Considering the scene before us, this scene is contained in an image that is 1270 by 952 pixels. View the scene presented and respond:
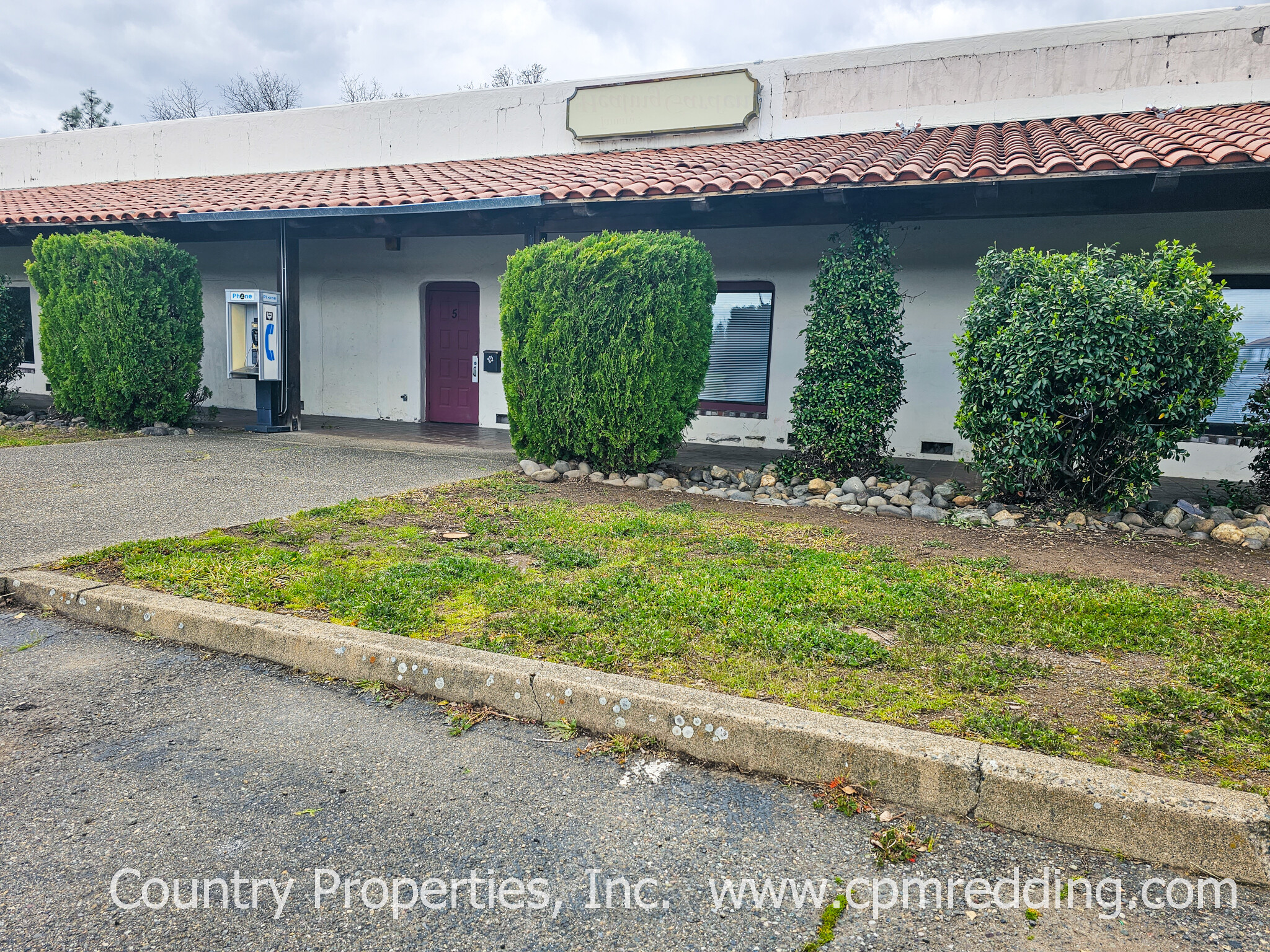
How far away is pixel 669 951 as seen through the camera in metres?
1.85

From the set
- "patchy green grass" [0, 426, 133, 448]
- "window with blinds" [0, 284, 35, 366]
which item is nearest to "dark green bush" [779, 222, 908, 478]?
"patchy green grass" [0, 426, 133, 448]

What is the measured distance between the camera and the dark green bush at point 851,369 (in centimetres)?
785

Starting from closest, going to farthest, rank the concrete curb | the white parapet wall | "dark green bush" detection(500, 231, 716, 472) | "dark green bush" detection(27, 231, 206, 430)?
1. the concrete curb
2. "dark green bush" detection(500, 231, 716, 472)
3. the white parapet wall
4. "dark green bush" detection(27, 231, 206, 430)

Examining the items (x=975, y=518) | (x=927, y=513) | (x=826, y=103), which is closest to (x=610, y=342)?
(x=927, y=513)

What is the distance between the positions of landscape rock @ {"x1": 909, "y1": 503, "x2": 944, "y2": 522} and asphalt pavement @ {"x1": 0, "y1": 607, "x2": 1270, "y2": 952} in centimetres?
461

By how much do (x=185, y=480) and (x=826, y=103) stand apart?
9704 mm

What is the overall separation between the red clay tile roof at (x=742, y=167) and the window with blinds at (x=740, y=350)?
1.78 m

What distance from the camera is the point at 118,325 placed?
10.1m

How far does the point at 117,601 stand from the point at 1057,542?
5781 mm

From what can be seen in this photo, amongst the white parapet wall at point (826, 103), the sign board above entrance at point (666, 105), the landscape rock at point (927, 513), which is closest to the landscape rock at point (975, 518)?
the landscape rock at point (927, 513)

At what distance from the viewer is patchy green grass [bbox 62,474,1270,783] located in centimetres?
279

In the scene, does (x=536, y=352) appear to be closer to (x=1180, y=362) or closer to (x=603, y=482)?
(x=603, y=482)

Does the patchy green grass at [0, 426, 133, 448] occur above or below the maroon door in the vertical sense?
below

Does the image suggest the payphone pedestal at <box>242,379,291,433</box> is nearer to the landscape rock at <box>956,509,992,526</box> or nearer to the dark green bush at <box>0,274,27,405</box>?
the dark green bush at <box>0,274,27,405</box>
